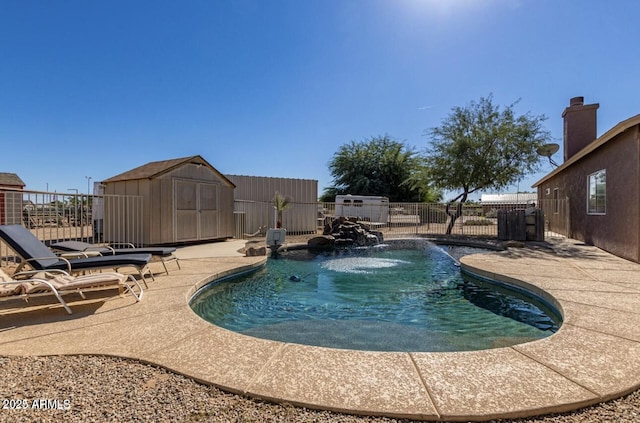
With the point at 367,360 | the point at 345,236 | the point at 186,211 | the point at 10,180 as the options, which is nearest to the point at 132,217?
the point at 186,211

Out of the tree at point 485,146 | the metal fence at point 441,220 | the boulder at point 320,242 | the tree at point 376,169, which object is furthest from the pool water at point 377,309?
the tree at point 376,169

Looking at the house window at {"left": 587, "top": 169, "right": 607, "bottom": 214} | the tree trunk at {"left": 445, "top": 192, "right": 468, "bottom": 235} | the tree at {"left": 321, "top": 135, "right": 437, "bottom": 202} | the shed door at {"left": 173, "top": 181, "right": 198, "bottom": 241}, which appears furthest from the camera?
the tree at {"left": 321, "top": 135, "right": 437, "bottom": 202}

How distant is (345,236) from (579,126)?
1120cm

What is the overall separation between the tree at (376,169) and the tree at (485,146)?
14.5 metres

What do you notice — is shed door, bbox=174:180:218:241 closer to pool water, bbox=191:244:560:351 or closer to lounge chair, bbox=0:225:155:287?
pool water, bbox=191:244:560:351

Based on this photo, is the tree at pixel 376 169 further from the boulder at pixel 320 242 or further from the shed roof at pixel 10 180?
the shed roof at pixel 10 180

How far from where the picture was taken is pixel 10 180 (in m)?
20.0

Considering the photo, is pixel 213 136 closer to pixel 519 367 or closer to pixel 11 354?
pixel 11 354

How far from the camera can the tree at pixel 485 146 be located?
48.6 feet

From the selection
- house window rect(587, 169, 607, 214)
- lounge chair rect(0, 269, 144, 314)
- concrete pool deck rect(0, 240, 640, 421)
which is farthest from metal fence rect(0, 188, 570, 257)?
concrete pool deck rect(0, 240, 640, 421)

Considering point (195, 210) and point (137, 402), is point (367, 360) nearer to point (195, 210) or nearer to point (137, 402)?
point (137, 402)

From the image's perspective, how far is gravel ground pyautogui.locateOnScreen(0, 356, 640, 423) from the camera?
1793 millimetres

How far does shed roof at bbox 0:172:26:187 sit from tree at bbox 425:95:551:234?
24129 mm

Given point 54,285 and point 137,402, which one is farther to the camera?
point 54,285
